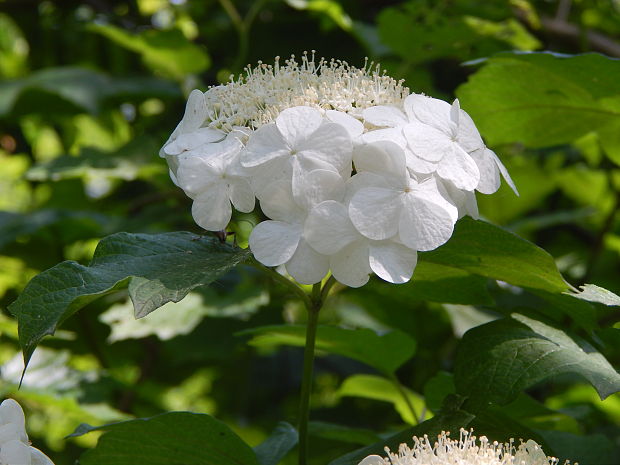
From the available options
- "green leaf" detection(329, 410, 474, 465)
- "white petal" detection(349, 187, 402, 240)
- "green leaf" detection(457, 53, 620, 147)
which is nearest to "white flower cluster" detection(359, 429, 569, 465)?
"green leaf" detection(329, 410, 474, 465)

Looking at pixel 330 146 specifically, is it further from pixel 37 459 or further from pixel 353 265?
pixel 37 459

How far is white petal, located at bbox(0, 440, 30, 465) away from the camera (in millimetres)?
663

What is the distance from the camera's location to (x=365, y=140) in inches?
27.3

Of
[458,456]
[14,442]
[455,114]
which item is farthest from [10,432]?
[455,114]

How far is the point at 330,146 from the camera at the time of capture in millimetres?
695

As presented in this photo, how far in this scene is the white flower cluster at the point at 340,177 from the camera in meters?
0.68

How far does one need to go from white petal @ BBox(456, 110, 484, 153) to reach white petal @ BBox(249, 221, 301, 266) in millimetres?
173

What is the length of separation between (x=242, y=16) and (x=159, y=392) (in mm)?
966

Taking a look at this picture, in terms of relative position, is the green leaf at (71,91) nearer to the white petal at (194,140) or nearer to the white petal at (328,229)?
the white petal at (194,140)

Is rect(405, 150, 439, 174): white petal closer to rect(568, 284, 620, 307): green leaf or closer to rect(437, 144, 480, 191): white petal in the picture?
rect(437, 144, 480, 191): white petal

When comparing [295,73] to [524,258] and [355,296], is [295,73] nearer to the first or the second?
[524,258]

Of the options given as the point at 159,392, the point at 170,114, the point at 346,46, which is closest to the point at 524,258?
the point at 159,392

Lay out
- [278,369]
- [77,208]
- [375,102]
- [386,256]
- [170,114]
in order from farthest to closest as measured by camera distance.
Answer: [170,114] → [77,208] → [278,369] → [375,102] → [386,256]

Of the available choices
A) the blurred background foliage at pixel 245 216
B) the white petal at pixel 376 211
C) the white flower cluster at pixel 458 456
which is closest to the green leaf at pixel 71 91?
the blurred background foliage at pixel 245 216
